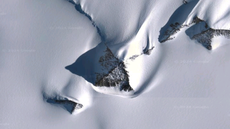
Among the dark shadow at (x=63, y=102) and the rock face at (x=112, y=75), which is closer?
the rock face at (x=112, y=75)

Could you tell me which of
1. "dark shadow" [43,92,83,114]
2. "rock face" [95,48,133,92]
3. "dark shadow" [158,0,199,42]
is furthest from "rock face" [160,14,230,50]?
"dark shadow" [43,92,83,114]

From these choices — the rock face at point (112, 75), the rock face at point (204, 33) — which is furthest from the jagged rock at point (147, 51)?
the rock face at point (204, 33)

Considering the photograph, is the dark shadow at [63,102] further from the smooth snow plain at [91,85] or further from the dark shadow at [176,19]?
the dark shadow at [176,19]

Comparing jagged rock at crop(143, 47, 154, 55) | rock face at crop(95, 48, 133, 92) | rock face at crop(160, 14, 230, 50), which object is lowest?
rock face at crop(95, 48, 133, 92)

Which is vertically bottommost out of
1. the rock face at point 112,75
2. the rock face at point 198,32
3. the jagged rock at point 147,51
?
the rock face at point 112,75

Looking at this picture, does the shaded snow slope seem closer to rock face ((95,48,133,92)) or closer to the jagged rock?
the jagged rock

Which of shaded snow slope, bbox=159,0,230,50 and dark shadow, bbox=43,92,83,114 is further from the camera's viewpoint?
dark shadow, bbox=43,92,83,114
